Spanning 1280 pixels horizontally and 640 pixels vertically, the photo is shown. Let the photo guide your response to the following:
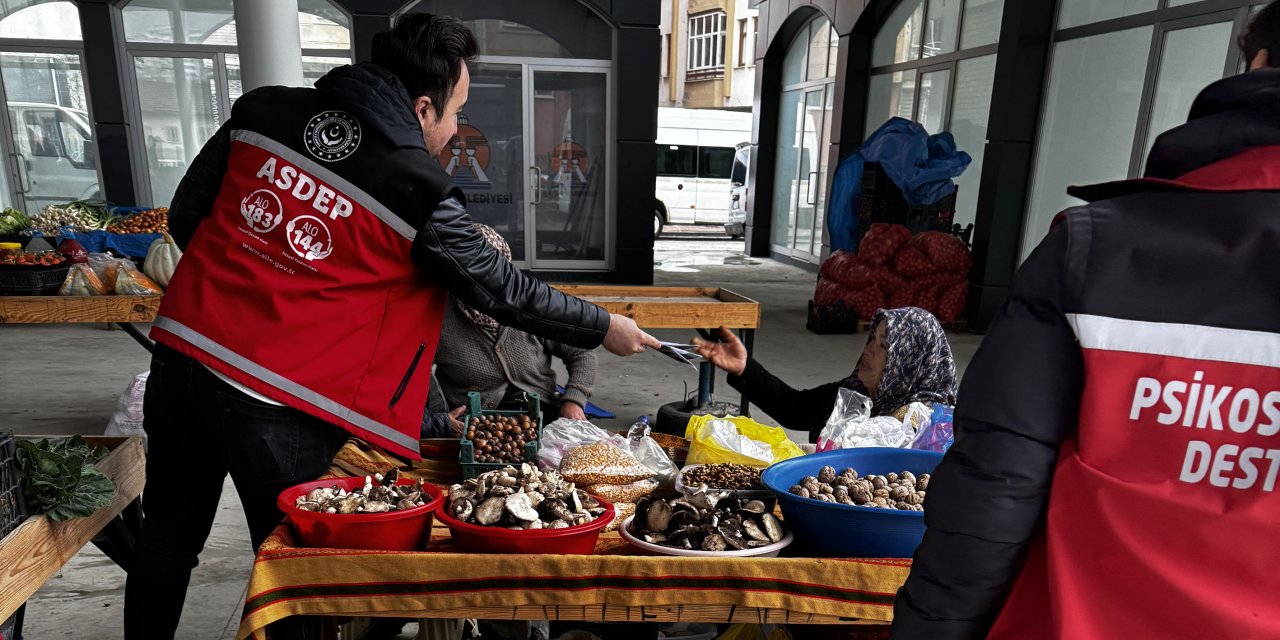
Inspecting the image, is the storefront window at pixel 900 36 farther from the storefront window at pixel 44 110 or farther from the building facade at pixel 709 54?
the building facade at pixel 709 54

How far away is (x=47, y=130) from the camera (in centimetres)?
909

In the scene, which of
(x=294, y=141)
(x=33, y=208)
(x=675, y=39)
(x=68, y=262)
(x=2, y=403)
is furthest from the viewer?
(x=675, y=39)

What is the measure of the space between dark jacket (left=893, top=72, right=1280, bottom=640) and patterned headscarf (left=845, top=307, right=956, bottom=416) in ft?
5.21

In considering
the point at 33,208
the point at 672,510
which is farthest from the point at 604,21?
the point at 672,510

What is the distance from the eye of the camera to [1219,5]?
539cm

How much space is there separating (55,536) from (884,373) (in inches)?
92.4

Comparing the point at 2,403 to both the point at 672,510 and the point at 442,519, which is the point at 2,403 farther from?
the point at 672,510

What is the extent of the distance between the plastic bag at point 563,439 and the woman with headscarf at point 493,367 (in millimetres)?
618

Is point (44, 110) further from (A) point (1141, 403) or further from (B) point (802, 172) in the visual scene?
(A) point (1141, 403)

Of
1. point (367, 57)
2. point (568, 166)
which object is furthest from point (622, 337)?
point (367, 57)

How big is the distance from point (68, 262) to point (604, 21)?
627 centimetres

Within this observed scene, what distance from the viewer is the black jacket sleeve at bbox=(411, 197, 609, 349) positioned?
1.70 m

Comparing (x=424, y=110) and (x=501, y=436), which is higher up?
(x=424, y=110)

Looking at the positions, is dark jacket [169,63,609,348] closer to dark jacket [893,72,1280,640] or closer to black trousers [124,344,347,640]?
black trousers [124,344,347,640]
